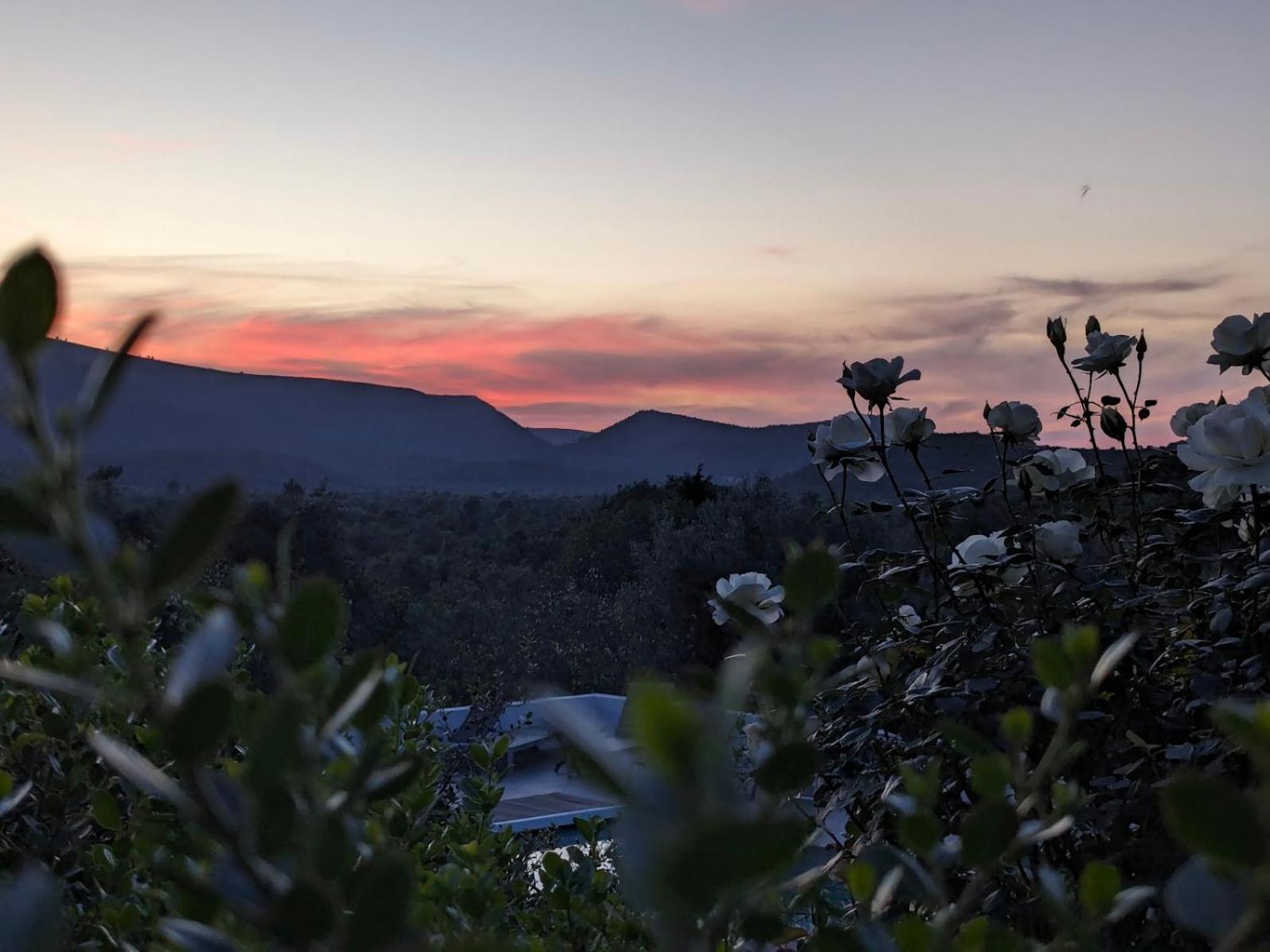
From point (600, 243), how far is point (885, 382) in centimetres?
857

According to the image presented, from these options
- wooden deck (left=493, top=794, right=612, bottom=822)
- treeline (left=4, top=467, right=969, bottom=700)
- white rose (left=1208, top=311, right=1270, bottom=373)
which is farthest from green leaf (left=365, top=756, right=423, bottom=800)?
wooden deck (left=493, top=794, right=612, bottom=822)

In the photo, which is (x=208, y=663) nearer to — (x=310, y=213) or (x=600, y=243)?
(x=310, y=213)

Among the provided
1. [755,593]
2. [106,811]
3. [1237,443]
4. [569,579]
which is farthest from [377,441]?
[106,811]

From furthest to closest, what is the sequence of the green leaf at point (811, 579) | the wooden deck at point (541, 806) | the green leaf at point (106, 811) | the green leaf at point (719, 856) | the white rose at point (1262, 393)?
the wooden deck at point (541, 806), the white rose at point (1262, 393), the green leaf at point (106, 811), the green leaf at point (811, 579), the green leaf at point (719, 856)

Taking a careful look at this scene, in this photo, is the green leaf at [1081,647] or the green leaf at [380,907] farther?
the green leaf at [1081,647]

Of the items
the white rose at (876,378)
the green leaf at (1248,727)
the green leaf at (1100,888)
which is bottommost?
the green leaf at (1100,888)

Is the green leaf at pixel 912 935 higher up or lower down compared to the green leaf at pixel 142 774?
lower down

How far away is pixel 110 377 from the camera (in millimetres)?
378

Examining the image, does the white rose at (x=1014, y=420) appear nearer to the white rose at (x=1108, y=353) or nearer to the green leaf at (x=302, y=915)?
the white rose at (x=1108, y=353)

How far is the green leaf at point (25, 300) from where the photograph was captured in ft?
1.12

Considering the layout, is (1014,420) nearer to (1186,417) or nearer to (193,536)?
(1186,417)

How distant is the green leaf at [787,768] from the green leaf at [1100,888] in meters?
0.21

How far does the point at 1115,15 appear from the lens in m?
5.45

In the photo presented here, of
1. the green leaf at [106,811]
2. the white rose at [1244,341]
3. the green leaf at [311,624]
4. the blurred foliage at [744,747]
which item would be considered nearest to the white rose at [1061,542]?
the blurred foliage at [744,747]
